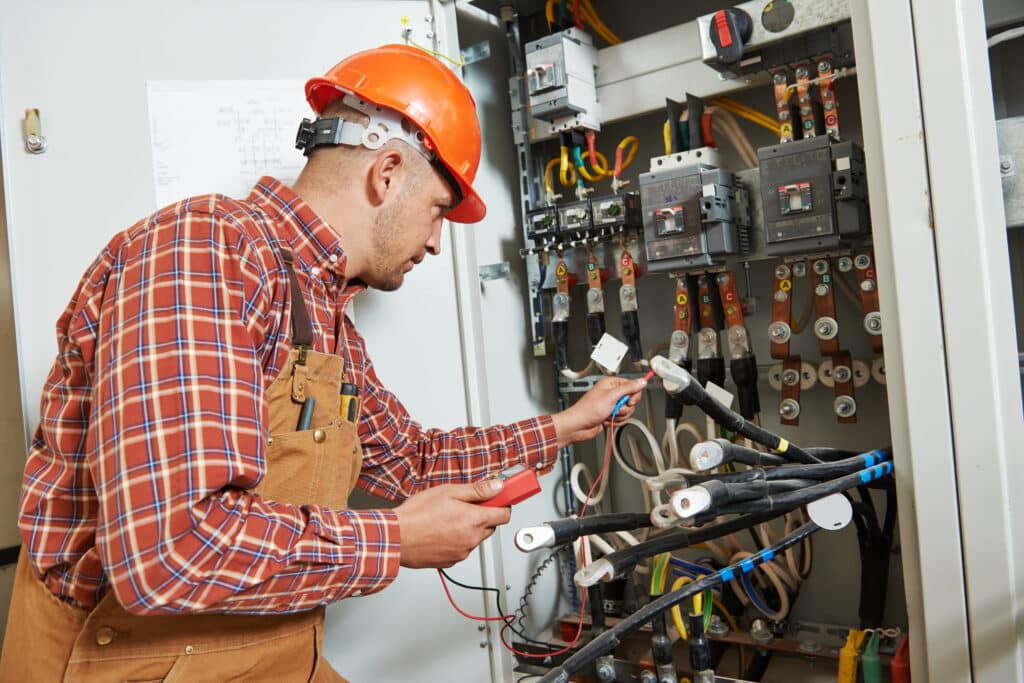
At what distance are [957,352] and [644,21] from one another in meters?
1.31

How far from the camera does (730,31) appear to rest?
1479mm

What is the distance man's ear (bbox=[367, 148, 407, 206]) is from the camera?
118cm

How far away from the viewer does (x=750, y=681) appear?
156 centimetres

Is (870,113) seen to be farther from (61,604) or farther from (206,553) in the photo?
(61,604)

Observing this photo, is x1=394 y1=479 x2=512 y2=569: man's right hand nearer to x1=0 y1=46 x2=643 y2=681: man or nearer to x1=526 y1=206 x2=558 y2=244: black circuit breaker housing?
x1=0 y1=46 x2=643 y2=681: man

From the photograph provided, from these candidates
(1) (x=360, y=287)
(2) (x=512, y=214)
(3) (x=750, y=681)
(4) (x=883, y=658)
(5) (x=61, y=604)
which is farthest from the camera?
(2) (x=512, y=214)

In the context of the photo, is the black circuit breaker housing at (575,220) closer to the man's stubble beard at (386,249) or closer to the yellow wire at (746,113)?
the yellow wire at (746,113)

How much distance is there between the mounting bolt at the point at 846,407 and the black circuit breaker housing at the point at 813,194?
33cm

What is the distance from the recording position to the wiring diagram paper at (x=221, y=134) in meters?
1.38

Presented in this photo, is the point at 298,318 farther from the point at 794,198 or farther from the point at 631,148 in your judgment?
the point at 631,148

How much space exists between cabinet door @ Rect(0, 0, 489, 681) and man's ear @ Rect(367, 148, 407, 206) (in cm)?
39

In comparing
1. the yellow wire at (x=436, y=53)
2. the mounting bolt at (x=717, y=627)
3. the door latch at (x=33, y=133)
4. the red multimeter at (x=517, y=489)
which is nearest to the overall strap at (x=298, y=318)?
the red multimeter at (x=517, y=489)

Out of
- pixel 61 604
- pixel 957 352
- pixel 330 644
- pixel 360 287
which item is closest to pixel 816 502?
pixel 957 352

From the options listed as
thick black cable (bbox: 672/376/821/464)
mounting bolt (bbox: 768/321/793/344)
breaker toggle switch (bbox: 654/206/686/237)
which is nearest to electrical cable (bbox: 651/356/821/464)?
thick black cable (bbox: 672/376/821/464)
